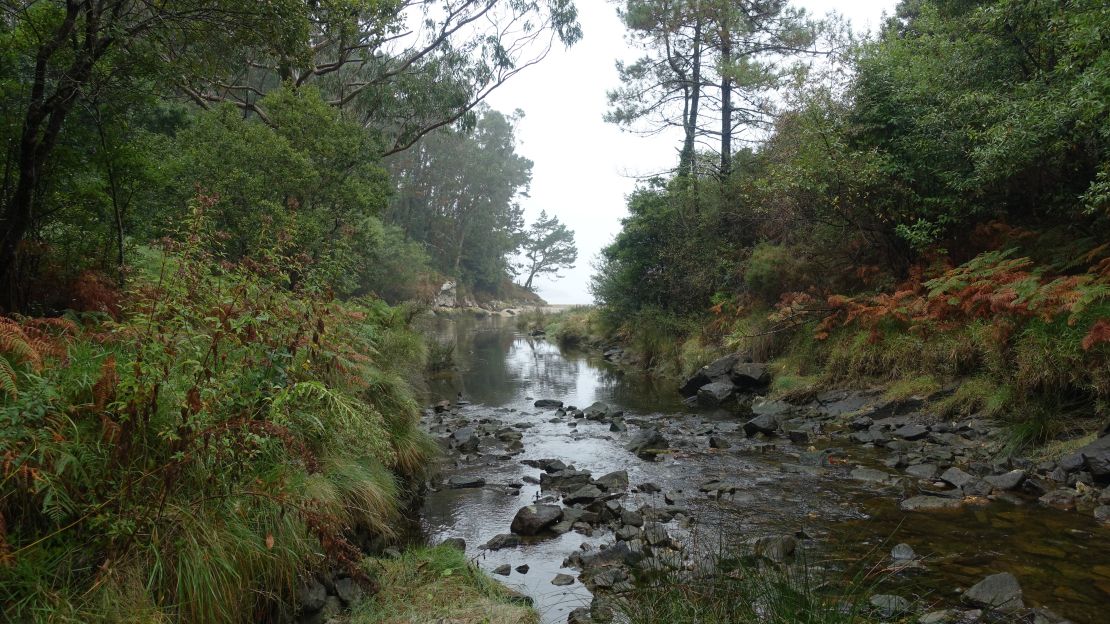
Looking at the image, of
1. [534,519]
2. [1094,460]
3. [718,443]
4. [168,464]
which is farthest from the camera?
[718,443]

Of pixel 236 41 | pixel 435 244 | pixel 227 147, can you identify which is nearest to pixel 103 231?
pixel 236 41

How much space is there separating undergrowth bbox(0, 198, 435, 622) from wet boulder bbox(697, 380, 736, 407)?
9088mm

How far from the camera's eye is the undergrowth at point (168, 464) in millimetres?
3129

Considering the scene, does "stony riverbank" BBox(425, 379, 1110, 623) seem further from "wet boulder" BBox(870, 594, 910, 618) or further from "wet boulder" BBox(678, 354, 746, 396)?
"wet boulder" BBox(678, 354, 746, 396)

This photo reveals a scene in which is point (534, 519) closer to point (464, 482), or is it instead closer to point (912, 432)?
point (464, 482)

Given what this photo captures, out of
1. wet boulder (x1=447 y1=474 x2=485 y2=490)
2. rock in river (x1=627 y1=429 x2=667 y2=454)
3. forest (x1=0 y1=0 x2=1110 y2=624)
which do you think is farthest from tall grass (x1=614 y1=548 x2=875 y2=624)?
rock in river (x1=627 y1=429 x2=667 y2=454)

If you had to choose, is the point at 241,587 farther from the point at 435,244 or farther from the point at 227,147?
the point at 435,244

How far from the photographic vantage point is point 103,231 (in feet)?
21.2

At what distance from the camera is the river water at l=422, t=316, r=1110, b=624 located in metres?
4.45

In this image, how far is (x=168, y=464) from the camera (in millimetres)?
3428

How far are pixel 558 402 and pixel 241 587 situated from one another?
398 inches

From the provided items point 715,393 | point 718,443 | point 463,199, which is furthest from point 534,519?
point 463,199

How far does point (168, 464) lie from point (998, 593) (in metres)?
5.28

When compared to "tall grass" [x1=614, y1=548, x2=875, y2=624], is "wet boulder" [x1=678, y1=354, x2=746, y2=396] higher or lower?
higher
